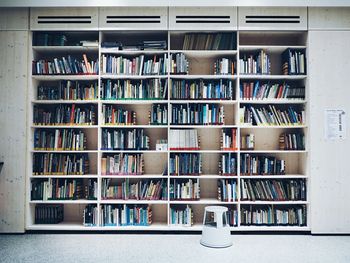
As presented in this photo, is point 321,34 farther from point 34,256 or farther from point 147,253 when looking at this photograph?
point 34,256

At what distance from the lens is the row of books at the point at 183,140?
4.56 m

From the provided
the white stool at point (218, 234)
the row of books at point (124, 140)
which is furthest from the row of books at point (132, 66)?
the white stool at point (218, 234)

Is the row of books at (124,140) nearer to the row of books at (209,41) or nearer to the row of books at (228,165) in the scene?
the row of books at (228,165)

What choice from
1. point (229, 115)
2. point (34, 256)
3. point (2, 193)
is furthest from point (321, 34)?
point (2, 193)

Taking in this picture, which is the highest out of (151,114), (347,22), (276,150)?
(347,22)

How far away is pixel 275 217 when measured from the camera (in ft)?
14.9

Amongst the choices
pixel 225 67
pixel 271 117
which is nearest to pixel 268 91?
pixel 271 117

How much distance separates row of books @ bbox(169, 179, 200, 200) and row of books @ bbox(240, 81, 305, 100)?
4.61 feet

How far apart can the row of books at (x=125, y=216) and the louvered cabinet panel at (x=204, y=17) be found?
256cm

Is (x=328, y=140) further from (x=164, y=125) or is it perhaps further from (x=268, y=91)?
(x=164, y=125)

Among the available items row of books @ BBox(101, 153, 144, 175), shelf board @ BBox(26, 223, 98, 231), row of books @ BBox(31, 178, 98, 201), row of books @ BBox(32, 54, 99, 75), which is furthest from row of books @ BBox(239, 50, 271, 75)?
shelf board @ BBox(26, 223, 98, 231)

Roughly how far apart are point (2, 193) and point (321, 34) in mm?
4847

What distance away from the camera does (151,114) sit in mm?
4609

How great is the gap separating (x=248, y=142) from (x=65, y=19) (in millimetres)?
3051
